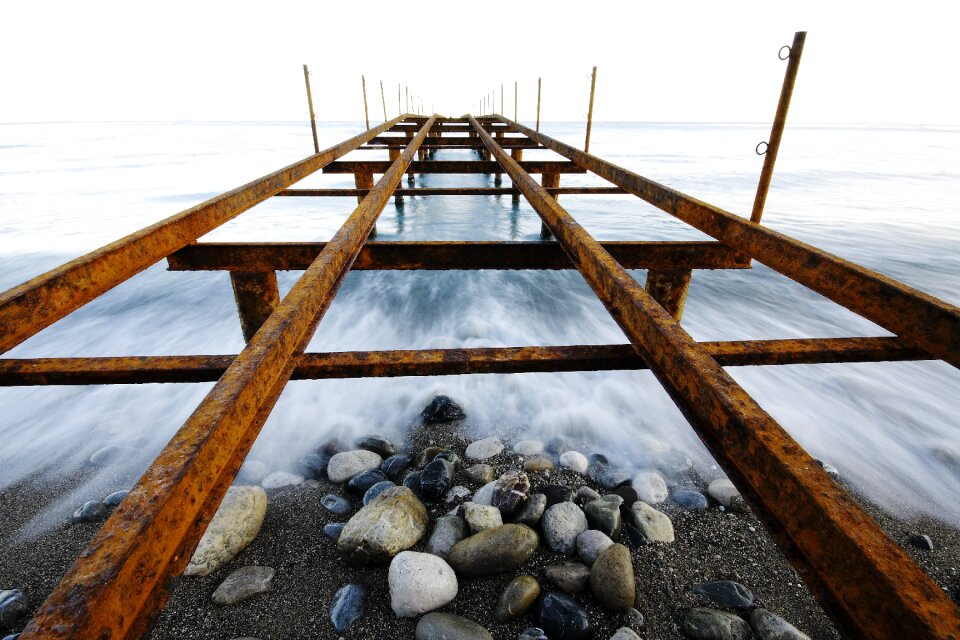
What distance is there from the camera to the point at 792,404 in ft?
15.1

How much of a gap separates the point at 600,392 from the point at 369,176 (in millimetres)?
5625

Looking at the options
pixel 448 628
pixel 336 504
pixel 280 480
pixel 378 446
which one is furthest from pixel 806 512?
pixel 280 480

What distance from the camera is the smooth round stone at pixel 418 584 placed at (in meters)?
2.14

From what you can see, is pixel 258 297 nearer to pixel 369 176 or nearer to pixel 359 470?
pixel 359 470

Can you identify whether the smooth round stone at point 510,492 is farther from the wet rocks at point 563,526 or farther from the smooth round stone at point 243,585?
the smooth round stone at point 243,585

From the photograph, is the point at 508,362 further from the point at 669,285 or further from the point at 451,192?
the point at 451,192

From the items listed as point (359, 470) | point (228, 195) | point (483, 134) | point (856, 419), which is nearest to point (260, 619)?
point (359, 470)

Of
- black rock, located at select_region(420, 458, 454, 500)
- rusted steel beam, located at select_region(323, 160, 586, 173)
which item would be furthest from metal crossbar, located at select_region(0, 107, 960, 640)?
rusted steel beam, located at select_region(323, 160, 586, 173)

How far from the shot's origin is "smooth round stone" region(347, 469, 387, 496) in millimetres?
3012

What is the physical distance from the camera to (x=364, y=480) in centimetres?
304

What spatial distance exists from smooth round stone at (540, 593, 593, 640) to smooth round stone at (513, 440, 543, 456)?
1.33 meters

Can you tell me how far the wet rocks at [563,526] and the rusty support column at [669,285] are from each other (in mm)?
1977

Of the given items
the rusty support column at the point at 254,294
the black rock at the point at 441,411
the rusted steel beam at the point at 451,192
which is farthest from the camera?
the rusted steel beam at the point at 451,192

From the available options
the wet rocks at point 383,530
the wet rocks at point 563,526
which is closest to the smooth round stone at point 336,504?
the wet rocks at point 383,530
